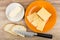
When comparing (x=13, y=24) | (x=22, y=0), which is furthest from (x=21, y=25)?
(x=22, y=0)

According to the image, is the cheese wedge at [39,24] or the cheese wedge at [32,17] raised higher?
the cheese wedge at [32,17]

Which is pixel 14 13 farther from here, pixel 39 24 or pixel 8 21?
pixel 39 24

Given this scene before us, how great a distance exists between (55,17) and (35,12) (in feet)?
0.40

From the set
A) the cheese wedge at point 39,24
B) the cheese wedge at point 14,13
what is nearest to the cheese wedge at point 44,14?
the cheese wedge at point 39,24

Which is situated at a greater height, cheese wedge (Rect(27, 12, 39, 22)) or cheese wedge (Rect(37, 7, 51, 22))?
cheese wedge (Rect(37, 7, 51, 22))

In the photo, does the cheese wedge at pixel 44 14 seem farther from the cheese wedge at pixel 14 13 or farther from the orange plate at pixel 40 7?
the cheese wedge at pixel 14 13

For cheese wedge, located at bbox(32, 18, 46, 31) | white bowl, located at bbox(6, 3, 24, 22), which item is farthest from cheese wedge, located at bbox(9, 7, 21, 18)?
cheese wedge, located at bbox(32, 18, 46, 31)

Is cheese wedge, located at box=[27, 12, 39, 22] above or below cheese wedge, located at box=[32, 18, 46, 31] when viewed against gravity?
above

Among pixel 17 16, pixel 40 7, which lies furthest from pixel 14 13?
pixel 40 7

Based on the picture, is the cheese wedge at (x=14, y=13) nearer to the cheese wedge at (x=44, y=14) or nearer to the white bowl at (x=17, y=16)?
the white bowl at (x=17, y=16)

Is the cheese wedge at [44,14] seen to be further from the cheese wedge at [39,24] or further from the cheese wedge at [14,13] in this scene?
the cheese wedge at [14,13]

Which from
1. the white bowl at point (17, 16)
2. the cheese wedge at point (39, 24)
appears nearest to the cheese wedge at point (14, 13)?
the white bowl at point (17, 16)

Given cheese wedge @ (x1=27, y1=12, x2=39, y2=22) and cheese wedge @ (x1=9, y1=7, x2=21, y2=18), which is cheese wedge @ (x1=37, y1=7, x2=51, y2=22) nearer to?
cheese wedge @ (x1=27, y1=12, x2=39, y2=22)

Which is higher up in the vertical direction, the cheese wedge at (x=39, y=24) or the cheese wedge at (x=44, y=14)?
the cheese wedge at (x=44, y=14)
